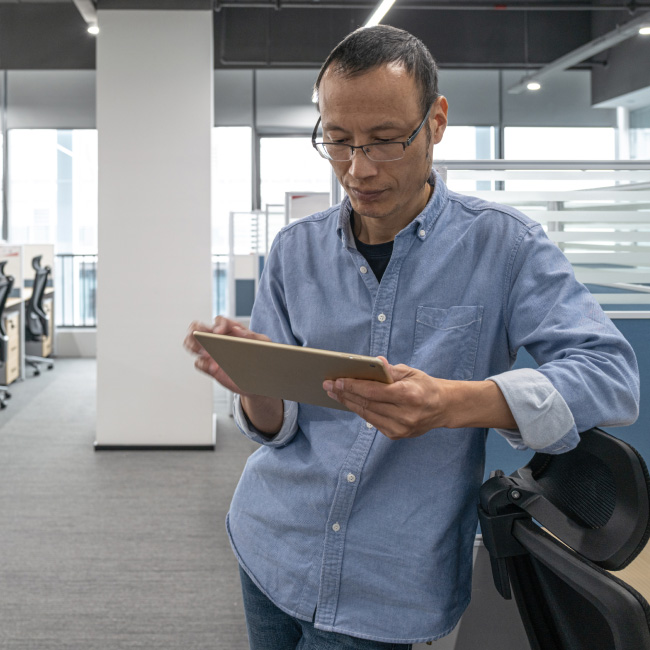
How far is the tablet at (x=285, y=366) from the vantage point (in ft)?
2.20

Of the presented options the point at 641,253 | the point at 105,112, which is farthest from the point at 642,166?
the point at 105,112

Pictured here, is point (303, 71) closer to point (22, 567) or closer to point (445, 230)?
point (22, 567)

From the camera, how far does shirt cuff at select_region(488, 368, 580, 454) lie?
73cm

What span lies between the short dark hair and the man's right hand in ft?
1.07

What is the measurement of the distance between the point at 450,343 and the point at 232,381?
275 millimetres

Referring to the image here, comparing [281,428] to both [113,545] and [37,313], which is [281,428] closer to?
[113,545]

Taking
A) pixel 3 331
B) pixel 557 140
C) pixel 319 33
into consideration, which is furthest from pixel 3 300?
pixel 557 140

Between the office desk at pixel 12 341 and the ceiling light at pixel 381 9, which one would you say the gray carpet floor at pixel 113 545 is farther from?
the ceiling light at pixel 381 9

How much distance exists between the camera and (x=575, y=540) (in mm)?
778

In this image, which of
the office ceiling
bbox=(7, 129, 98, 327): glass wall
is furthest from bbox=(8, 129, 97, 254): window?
the office ceiling

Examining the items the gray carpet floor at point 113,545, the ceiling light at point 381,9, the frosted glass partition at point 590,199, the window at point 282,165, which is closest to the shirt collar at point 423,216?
the frosted glass partition at point 590,199

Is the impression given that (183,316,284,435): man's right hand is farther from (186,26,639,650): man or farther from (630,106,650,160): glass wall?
(630,106,650,160): glass wall

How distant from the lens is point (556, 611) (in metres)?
0.82

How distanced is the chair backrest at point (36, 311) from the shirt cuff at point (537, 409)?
5.92m
